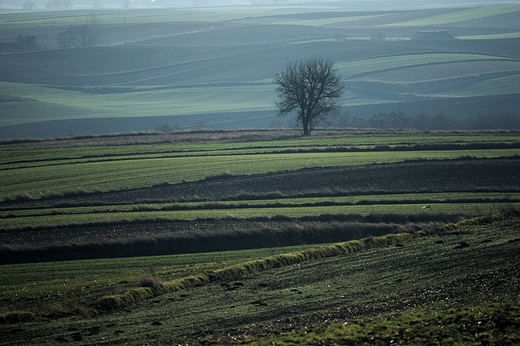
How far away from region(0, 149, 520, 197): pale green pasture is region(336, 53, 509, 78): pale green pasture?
66955mm

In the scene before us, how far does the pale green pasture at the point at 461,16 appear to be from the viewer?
170375 mm

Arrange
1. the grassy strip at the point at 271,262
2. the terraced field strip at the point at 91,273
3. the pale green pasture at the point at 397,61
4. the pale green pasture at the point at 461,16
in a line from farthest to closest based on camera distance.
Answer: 1. the pale green pasture at the point at 461,16
2. the pale green pasture at the point at 397,61
3. the terraced field strip at the point at 91,273
4. the grassy strip at the point at 271,262

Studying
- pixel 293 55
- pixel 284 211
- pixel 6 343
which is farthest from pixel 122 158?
pixel 293 55

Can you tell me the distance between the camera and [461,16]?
177625 mm

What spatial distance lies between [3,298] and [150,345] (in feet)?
24.6

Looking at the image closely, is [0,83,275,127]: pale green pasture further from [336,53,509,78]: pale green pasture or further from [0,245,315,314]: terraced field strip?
[0,245,315,314]: terraced field strip

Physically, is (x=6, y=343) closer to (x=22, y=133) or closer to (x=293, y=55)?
(x=22, y=133)

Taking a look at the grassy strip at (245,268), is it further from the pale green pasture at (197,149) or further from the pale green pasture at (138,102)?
the pale green pasture at (138,102)

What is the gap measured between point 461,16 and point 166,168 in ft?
479

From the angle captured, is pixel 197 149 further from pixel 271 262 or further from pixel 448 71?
pixel 448 71

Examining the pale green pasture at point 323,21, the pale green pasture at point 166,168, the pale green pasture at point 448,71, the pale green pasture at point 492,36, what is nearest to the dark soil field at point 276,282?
the pale green pasture at point 166,168

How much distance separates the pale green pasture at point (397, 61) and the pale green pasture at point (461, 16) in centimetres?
4515

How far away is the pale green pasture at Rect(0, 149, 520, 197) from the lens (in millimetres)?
42688

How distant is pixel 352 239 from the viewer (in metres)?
29.8
